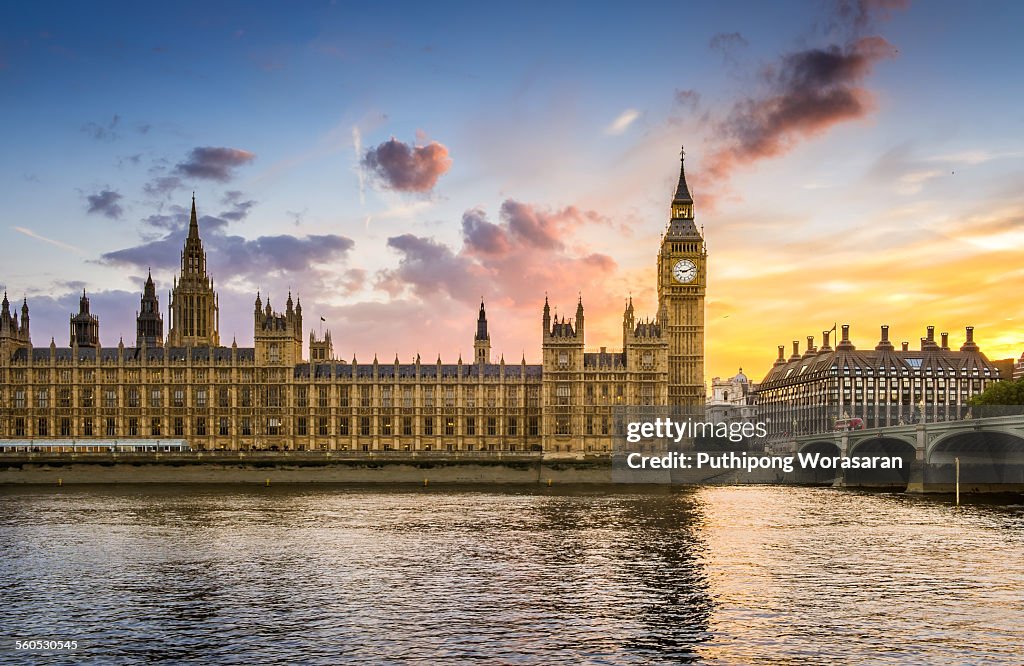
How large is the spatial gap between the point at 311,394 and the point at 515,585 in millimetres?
107505

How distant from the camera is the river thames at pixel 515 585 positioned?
40031 millimetres

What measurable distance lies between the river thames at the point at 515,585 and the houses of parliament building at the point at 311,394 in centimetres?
6115

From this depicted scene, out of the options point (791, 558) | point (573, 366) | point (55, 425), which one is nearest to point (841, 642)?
point (791, 558)

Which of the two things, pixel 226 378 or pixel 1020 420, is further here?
pixel 226 378

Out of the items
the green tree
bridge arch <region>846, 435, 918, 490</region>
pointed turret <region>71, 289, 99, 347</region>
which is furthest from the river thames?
pointed turret <region>71, 289, 99, 347</region>

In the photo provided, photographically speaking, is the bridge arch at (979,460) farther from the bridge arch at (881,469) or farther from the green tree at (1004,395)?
the green tree at (1004,395)

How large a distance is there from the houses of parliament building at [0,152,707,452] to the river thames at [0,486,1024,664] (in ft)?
201

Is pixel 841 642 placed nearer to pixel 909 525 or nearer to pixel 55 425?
pixel 909 525

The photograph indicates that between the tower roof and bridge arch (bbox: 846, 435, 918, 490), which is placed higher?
the tower roof

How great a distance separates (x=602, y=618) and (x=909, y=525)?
42.1m

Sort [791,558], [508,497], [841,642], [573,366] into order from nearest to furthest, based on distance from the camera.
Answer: [841,642] → [791,558] → [508,497] → [573,366]

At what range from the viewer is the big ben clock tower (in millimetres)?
161000

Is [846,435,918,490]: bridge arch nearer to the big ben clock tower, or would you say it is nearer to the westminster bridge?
the westminster bridge

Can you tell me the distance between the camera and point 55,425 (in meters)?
156
